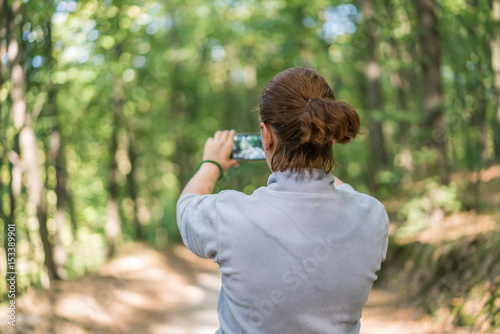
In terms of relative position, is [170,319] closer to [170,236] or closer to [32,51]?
[32,51]

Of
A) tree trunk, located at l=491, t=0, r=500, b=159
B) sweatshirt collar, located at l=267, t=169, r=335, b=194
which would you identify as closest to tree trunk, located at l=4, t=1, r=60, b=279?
tree trunk, located at l=491, t=0, r=500, b=159

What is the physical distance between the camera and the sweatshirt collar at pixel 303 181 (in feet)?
5.04

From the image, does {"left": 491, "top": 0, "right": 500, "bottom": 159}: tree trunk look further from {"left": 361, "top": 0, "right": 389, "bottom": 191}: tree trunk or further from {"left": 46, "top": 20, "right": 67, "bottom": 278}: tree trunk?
{"left": 46, "top": 20, "right": 67, "bottom": 278}: tree trunk

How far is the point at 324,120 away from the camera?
4.88 ft

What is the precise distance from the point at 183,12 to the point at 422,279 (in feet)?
51.4

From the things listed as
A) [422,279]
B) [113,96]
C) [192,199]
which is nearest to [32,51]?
[113,96]

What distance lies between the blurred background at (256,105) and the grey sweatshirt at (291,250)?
10.4 inches

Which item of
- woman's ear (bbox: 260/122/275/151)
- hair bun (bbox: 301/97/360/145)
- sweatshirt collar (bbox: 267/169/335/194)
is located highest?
hair bun (bbox: 301/97/360/145)

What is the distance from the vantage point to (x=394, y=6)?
12.9 m

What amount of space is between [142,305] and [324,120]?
32.2 feet

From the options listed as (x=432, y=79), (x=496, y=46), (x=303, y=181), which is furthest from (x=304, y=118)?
(x=432, y=79)

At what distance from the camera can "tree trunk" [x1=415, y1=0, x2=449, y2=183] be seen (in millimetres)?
9156

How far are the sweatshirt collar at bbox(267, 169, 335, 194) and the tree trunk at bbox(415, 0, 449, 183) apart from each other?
810 centimetres

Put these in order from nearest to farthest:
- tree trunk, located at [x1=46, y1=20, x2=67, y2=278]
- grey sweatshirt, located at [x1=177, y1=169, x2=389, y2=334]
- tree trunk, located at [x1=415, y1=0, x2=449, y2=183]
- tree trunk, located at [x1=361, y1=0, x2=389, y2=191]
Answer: grey sweatshirt, located at [x1=177, y1=169, x2=389, y2=334]
tree trunk, located at [x1=415, y1=0, x2=449, y2=183]
tree trunk, located at [x1=46, y1=20, x2=67, y2=278]
tree trunk, located at [x1=361, y1=0, x2=389, y2=191]
